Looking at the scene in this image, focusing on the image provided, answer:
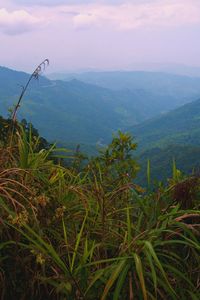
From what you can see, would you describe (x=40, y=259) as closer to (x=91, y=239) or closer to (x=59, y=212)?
(x=59, y=212)

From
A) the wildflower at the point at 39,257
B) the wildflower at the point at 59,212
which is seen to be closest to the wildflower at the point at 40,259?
the wildflower at the point at 39,257

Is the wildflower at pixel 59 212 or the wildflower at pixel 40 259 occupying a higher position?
the wildflower at pixel 59 212

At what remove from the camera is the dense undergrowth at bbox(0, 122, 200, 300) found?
2.09m

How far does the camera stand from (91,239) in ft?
8.43

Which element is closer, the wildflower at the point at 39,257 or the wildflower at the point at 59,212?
the wildflower at the point at 39,257

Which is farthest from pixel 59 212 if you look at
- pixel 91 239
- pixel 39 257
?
pixel 39 257

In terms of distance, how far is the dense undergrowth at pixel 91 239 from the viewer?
2.09 m

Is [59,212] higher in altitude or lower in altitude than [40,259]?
higher

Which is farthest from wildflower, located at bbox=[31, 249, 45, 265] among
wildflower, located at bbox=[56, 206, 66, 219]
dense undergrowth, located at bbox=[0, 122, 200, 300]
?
wildflower, located at bbox=[56, 206, 66, 219]

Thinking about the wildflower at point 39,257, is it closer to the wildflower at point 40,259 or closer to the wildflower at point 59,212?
the wildflower at point 40,259

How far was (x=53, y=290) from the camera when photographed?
231cm

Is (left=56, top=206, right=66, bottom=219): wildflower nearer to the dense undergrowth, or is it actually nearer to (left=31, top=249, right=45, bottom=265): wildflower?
the dense undergrowth

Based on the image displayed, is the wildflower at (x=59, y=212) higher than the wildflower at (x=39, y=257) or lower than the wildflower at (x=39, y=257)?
higher

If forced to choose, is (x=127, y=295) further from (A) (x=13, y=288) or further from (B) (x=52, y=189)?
(B) (x=52, y=189)
